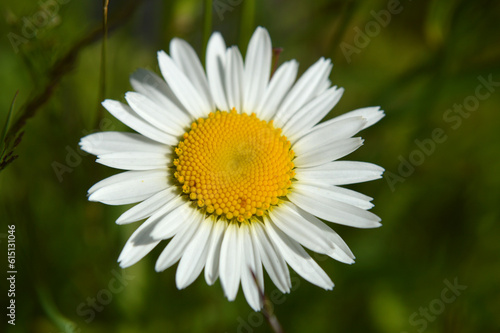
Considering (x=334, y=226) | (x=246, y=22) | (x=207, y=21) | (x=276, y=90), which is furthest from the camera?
(x=334, y=226)

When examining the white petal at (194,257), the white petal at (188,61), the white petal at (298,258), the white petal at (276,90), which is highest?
the white petal at (188,61)

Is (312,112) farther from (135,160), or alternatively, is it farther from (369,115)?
(135,160)

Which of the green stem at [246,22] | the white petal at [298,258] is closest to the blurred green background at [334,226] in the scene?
the green stem at [246,22]

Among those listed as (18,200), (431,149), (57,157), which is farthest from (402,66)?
(18,200)

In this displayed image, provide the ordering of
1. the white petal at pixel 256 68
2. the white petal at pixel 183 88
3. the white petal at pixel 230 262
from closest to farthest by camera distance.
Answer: the white petal at pixel 230 262
the white petal at pixel 183 88
the white petal at pixel 256 68

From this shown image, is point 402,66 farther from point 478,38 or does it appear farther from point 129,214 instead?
point 129,214

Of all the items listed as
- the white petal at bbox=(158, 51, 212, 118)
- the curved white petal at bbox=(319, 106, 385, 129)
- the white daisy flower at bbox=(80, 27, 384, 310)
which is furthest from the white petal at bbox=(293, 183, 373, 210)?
the white petal at bbox=(158, 51, 212, 118)

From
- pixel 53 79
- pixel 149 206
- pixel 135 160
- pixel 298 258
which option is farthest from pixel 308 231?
pixel 53 79

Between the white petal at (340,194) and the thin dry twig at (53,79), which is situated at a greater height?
the thin dry twig at (53,79)

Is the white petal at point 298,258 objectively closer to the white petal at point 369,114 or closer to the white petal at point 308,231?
the white petal at point 308,231
